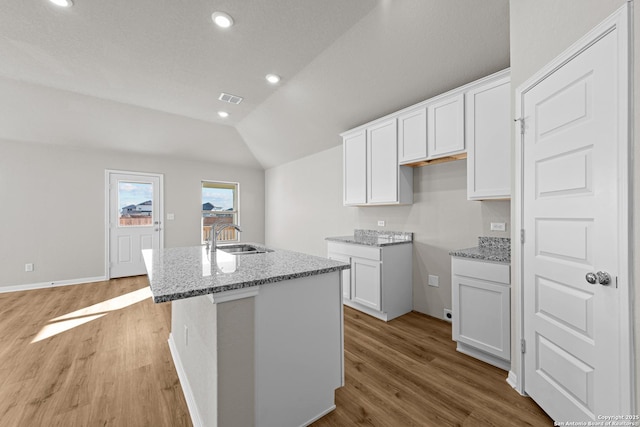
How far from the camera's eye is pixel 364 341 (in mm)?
2557

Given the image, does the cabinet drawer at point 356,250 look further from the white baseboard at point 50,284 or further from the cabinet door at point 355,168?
the white baseboard at point 50,284

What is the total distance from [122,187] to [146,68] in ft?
9.80

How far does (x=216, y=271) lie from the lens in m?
1.48

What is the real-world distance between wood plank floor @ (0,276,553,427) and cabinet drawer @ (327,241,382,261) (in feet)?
2.38

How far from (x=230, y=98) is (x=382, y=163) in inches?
93.0

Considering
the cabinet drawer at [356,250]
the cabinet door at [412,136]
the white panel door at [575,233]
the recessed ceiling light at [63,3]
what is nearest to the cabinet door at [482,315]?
the white panel door at [575,233]

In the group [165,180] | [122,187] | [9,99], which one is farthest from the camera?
[165,180]

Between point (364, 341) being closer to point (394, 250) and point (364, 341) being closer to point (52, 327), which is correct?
point (394, 250)

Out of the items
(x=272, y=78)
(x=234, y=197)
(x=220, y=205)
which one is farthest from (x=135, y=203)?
(x=272, y=78)

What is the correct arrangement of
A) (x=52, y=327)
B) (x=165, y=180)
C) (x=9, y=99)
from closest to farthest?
(x=52, y=327) → (x=9, y=99) → (x=165, y=180)

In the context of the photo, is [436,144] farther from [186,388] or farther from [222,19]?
[186,388]

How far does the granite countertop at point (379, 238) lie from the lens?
3.20 meters

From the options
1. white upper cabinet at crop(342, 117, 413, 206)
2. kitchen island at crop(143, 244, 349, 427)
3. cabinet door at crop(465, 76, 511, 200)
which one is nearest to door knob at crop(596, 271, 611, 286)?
cabinet door at crop(465, 76, 511, 200)

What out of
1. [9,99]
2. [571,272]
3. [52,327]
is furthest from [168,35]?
[571,272]
